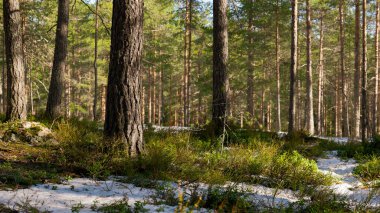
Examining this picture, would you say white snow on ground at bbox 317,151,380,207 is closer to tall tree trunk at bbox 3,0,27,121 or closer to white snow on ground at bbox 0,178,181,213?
white snow on ground at bbox 0,178,181,213

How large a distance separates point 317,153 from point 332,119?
141 feet

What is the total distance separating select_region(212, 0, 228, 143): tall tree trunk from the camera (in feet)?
29.5

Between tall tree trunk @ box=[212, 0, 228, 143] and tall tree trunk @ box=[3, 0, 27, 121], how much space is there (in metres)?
5.25

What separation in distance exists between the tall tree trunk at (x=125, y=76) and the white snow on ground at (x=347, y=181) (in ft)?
12.0

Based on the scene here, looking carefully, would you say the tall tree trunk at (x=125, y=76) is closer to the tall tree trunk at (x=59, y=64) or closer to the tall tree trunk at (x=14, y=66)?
the tall tree trunk at (x=14, y=66)

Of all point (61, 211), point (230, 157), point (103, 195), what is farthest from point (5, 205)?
point (230, 157)

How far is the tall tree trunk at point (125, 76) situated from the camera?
5.58 meters

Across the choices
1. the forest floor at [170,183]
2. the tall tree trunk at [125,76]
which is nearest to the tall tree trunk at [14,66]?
the forest floor at [170,183]

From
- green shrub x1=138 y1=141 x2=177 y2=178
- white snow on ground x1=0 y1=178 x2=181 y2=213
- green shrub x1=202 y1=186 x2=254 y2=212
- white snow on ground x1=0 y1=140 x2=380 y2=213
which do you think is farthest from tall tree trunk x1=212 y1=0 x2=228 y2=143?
white snow on ground x1=0 y1=178 x2=181 y2=213

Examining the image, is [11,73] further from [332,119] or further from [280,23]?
[332,119]

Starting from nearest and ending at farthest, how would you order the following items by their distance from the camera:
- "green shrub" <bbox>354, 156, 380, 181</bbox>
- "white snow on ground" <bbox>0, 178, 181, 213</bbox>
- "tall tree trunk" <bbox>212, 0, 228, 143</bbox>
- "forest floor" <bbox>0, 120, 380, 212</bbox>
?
1. "white snow on ground" <bbox>0, 178, 181, 213</bbox>
2. "forest floor" <bbox>0, 120, 380, 212</bbox>
3. "green shrub" <bbox>354, 156, 380, 181</bbox>
4. "tall tree trunk" <bbox>212, 0, 228, 143</bbox>

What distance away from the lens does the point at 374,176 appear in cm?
654

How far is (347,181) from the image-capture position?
6.50 metres

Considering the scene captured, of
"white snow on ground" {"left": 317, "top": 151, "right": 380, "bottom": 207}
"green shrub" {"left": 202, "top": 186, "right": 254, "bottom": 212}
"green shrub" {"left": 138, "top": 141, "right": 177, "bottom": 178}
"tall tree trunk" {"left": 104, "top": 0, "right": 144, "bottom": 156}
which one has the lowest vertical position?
"white snow on ground" {"left": 317, "top": 151, "right": 380, "bottom": 207}
